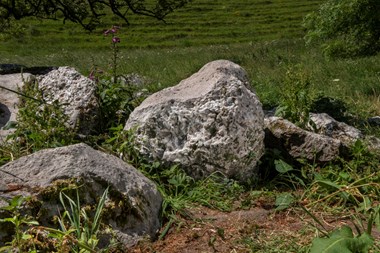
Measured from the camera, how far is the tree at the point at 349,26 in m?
14.9

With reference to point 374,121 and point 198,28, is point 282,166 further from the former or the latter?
point 198,28

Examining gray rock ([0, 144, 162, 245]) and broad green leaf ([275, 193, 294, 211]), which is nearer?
gray rock ([0, 144, 162, 245])

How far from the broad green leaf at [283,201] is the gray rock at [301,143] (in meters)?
0.85

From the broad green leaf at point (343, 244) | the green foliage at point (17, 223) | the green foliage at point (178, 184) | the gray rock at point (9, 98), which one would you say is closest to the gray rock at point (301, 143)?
the green foliage at point (178, 184)

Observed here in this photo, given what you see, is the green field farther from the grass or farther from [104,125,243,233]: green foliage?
[104,125,243,233]: green foliage

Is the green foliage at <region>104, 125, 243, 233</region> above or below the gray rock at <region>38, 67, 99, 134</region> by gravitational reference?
below

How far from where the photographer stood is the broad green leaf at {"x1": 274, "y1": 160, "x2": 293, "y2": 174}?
5.04 m

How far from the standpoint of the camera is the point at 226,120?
5.05 meters

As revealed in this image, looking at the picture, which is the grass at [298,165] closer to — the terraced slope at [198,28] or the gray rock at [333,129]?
the gray rock at [333,129]

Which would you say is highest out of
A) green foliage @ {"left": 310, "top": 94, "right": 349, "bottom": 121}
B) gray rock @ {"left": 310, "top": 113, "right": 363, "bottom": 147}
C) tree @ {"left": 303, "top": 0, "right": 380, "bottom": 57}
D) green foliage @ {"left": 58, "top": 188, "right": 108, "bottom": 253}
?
green foliage @ {"left": 58, "top": 188, "right": 108, "bottom": 253}

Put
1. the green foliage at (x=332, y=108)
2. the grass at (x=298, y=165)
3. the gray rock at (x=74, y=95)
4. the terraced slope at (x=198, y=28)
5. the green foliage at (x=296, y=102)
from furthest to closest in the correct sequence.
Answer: the terraced slope at (x=198, y=28)
the green foliage at (x=332, y=108)
the green foliage at (x=296, y=102)
the gray rock at (x=74, y=95)
the grass at (x=298, y=165)

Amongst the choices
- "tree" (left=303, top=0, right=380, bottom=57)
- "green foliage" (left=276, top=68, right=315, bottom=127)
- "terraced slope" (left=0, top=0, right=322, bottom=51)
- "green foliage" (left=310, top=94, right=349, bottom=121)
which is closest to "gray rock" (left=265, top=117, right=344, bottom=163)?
"green foliage" (left=276, top=68, right=315, bottom=127)

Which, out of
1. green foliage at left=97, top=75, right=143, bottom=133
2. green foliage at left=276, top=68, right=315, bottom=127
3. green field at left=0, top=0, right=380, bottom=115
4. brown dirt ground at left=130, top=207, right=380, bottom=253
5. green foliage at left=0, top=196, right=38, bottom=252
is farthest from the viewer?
green field at left=0, top=0, right=380, bottom=115

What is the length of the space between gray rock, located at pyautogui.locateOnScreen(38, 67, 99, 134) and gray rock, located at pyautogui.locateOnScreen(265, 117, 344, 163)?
158 centimetres
